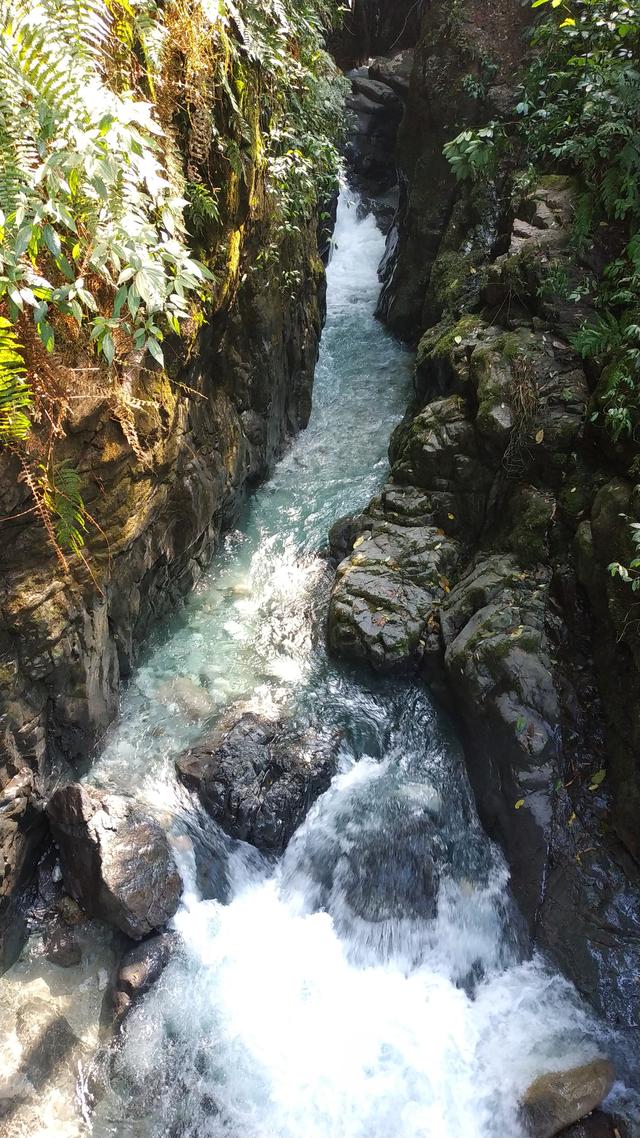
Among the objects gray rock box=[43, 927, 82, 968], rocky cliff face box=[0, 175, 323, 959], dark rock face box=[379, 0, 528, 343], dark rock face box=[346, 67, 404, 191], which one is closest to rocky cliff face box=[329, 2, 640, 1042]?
rocky cliff face box=[0, 175, 323, 959]

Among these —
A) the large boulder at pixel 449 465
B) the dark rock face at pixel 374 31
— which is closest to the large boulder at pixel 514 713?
the large boulder at pixel 449 465

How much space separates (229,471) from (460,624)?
311 centimetres

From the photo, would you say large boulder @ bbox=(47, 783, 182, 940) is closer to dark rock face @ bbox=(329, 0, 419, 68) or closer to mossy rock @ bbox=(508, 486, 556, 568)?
mossy rock @ bbox=(508, 486, 556, 568)

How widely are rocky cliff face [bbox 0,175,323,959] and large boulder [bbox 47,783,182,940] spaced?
0.26 metres

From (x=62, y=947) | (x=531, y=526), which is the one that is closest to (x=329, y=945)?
(x=62, y=947)

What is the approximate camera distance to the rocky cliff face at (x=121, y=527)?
429 centimetres

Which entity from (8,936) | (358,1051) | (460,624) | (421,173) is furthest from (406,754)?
(421,173)

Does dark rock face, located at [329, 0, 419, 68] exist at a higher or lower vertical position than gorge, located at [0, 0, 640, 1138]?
higher

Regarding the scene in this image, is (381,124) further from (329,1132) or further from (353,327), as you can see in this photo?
(329,1132)

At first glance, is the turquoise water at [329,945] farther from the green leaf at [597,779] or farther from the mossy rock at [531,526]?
the mossy rock at [531,526]

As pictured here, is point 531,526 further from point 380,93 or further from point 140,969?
point 380,93

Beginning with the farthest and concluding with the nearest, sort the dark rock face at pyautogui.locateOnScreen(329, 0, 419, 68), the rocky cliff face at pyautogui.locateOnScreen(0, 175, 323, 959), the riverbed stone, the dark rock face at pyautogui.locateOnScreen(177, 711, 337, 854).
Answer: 1. the dark rock face at pyautogui.locateOnScreen(329, 0, 419, 68)
2. the riverbed stone
3. the dark rock face at pyautogui.locateOnScreen(177, 711, 337, 854)
4. the rocky cliff face at pyautogui.locateOnScreen(0, 175, 323, 959)

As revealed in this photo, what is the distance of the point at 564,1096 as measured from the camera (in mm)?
4023

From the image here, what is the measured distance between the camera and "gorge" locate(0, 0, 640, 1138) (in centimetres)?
421
